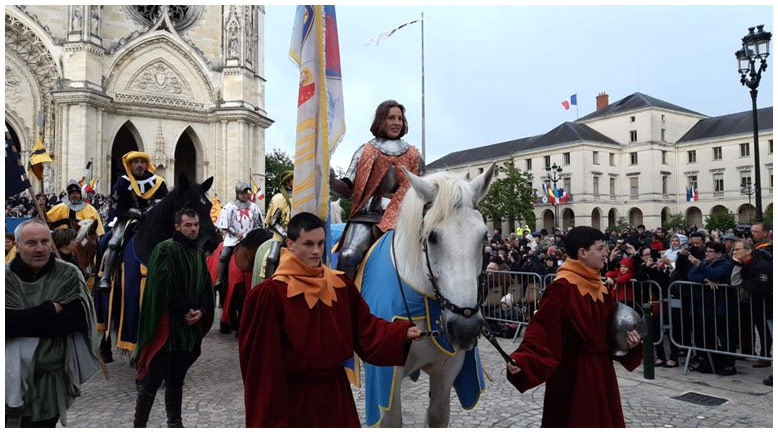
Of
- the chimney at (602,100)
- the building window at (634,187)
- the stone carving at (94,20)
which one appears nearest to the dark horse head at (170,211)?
the stone carving at (94,20)

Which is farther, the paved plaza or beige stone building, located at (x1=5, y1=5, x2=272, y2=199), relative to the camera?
beige stone building, located at (x1=5, y1=5, x2=272, y2=199)

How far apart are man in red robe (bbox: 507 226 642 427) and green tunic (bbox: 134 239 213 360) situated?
287 cm

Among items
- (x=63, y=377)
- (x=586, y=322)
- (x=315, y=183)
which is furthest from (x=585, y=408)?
(x=63, y=377)

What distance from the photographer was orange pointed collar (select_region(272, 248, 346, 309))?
2828mm

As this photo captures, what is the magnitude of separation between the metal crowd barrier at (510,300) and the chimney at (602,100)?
70.3 meters

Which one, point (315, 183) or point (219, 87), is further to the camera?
point (219, 87)

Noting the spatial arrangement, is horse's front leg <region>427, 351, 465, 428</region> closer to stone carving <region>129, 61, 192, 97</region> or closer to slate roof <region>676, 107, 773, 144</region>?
stone carving <region>129, 61, 192, 97</region>

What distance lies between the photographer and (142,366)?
4.84 metres

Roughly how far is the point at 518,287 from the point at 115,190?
21.2 ft

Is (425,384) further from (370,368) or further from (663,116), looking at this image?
(663,116)

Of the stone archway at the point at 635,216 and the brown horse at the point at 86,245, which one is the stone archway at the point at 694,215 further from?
the brown horse at the point at 86,245

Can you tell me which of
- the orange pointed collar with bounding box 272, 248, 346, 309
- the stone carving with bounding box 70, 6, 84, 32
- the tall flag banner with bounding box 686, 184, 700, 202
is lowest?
the orange pointed collar with bounding box 272, 248, 346, 309

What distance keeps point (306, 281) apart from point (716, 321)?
21.0 feet

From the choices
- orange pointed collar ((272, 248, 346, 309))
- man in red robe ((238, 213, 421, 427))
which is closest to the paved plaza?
man in red robe ((238, 213, 421, 427))
